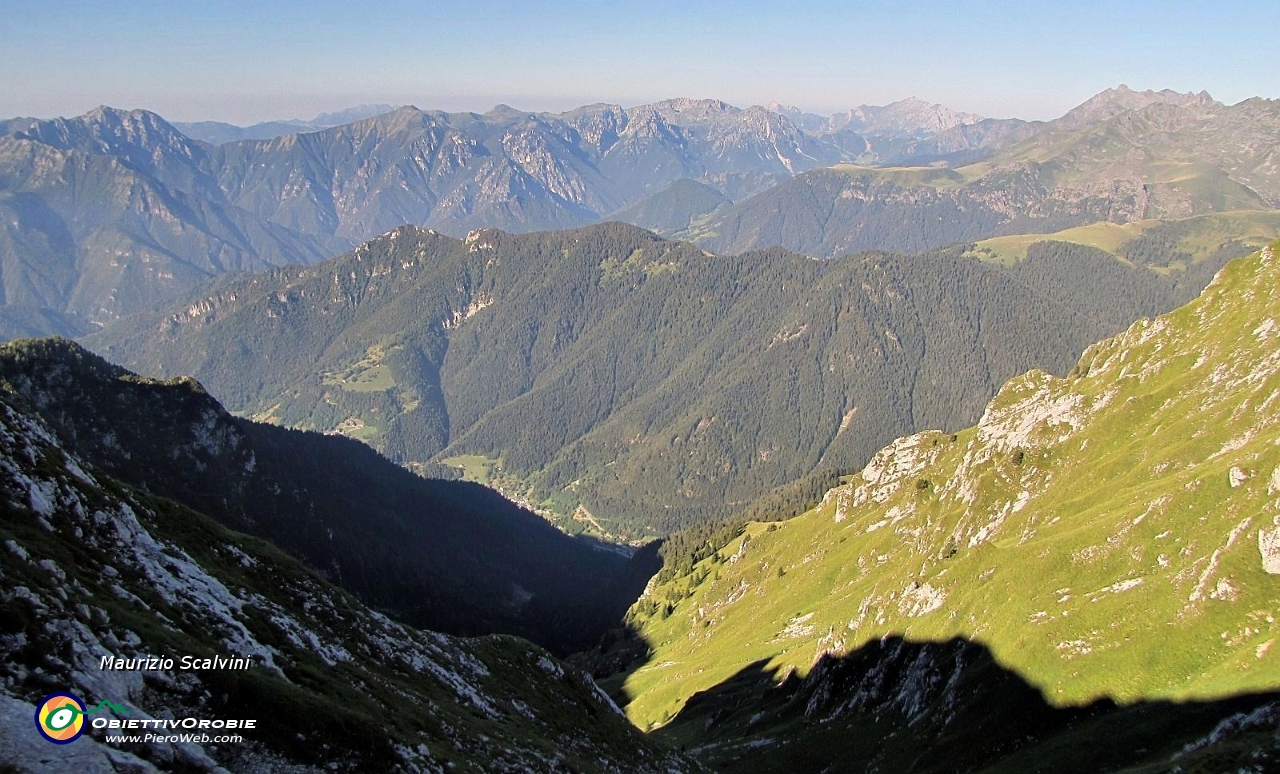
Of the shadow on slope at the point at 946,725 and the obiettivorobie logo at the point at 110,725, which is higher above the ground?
the obiettivorobie logo at the point at 110,725

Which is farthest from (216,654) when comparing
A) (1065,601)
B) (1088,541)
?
(1088,541)

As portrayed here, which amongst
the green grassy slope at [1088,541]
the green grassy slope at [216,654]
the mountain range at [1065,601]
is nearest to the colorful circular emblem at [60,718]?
the green grassy slope at [216,654]

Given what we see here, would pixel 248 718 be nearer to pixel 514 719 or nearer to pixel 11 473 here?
pixel 11 473

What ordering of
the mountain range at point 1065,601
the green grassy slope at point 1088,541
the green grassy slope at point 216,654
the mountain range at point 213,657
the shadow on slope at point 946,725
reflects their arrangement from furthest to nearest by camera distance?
the green grassy slope at point 1088,541
the mountain range at point 1065,601
the shadow on slope at point 946,725
the green grassy slope at point 216,654
the mountain range at point 213,657

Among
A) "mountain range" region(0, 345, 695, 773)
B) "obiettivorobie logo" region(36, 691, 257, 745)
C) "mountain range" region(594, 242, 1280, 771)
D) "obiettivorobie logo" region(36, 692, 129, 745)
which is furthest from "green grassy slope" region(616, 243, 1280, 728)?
"obiettivorobie logo" region(36, 692, 129, 745)

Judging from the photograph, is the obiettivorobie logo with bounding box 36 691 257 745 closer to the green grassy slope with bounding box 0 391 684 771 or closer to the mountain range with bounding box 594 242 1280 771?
the green grassy slope with bounding box 0 391 684 771

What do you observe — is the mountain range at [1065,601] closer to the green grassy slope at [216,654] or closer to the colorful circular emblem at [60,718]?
the green grassy slope at [216,654]

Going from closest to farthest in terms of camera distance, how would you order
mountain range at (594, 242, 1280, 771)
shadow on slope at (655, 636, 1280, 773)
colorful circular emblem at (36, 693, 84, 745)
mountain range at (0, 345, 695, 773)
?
1. colorful circular emblem at (36, 693, 84, 745)
2. mountain range at (0, 345, 695, 773)
3. shadow on slope at (655, 636, 1280, 773)
4. mountain range at (594, 242, 1280, 771)

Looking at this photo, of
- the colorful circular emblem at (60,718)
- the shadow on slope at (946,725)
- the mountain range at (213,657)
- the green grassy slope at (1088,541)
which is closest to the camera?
the colorful circular emblem at (60,718)

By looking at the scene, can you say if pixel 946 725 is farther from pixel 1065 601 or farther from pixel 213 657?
pixel 213 657
